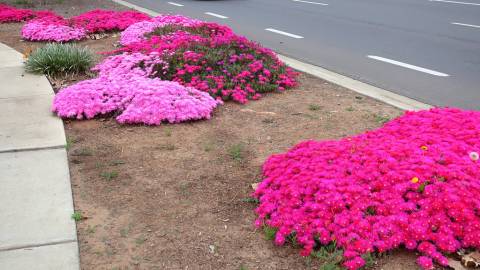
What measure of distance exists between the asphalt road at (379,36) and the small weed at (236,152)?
9.80 feet

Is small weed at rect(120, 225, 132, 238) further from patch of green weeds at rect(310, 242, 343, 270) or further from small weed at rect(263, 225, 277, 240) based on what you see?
patch of green weeds at rect(310, 242, 343, 270)

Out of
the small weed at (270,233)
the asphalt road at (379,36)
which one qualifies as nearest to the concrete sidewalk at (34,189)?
the small weed at (270,233)

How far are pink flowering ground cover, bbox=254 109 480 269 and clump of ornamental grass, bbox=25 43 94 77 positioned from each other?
4736mm

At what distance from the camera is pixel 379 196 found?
12.7ft

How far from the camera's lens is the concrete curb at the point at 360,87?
6.79m

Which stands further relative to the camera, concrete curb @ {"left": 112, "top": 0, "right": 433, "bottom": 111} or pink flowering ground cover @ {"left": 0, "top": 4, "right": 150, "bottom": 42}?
pink flowering ground cover @ {"left": 0, "top": 4, "right": 150, "bottom": 42}

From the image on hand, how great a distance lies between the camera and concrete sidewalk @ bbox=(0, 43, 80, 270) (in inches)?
144

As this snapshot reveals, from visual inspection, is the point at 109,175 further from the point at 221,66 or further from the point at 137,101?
the point at 221,66

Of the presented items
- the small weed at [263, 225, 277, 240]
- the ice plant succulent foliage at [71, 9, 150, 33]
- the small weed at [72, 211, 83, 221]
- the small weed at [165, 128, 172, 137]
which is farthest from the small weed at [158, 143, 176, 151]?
the ice plant succulent foliage at [71, 9, 150, 33]

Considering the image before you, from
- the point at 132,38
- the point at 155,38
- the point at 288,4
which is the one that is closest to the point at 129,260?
the point at 155,38

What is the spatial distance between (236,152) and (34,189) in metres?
1.91

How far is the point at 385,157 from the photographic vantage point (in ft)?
13.9

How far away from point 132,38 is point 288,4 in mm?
8612

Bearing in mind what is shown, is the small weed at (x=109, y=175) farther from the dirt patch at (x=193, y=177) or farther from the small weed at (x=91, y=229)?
→ the small weed at (x=91, y=229)
